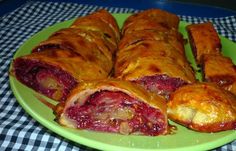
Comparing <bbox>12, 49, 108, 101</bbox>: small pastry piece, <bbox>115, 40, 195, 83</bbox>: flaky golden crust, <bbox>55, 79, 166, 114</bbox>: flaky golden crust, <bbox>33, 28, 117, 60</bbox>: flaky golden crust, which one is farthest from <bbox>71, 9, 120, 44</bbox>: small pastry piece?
<bbox>55, 79, 166, 114</bbox>: flaky golden crust

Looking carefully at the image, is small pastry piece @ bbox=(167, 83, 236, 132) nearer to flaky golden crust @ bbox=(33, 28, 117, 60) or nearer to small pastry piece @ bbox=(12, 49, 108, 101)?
small pastry piece @ bbox=(12, 49, 108, 101)

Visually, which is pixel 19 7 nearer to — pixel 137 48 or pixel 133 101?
pixel 137 48

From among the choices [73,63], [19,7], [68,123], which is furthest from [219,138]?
[19,7]

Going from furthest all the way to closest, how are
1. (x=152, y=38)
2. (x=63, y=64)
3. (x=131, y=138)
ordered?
1. (x=152, y=38)
2. (x=63, y=64)
3. (x=131, y=138)

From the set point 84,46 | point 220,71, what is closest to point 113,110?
point 84,46

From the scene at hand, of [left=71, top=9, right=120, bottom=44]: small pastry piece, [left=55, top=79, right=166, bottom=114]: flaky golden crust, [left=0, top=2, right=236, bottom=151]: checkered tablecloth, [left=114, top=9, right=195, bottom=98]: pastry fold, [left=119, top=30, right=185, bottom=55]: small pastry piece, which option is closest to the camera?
[left=55, top=79, right=166, bottom=114]: flaky golden crust

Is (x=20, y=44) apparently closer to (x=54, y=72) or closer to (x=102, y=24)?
(x=102, y=24)

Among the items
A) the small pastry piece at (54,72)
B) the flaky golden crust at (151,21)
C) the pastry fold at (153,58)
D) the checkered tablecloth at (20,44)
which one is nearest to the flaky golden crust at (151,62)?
the pastry fold at (153,58)
